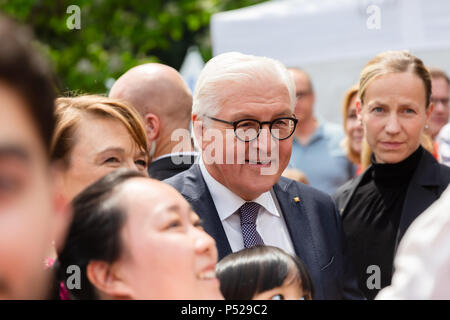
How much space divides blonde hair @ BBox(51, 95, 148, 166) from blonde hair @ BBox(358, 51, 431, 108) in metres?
1.31

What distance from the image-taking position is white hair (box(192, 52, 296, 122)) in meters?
2.78

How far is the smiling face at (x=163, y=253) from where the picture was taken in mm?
1585

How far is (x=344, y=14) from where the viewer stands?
642 cm

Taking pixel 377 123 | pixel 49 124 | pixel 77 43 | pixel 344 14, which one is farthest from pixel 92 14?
pixel 49 124

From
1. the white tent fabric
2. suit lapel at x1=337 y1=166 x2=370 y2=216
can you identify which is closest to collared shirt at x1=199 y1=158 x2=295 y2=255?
suit lapel at x1=337 y1=166 x2=370 y2=216

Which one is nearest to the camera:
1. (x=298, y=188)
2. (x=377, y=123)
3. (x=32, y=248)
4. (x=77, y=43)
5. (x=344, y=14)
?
(x=32, y=248)

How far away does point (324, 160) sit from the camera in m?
5.79

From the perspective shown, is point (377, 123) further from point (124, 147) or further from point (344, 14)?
point (344, 14)

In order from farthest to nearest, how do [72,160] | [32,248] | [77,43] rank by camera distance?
[77,43], [72,160], [32,248]

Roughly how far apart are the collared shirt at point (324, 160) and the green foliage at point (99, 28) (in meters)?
2.96

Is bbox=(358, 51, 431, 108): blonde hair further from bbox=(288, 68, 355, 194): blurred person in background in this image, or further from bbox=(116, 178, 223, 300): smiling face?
bbox=(288, 68, 355, 194): blurred person in background

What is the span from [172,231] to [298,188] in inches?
57.0

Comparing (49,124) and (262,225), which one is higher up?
(49,124)

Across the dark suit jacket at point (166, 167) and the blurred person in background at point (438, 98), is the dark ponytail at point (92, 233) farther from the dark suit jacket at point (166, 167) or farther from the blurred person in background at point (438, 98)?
the blurred person in background at point (438, 98)
